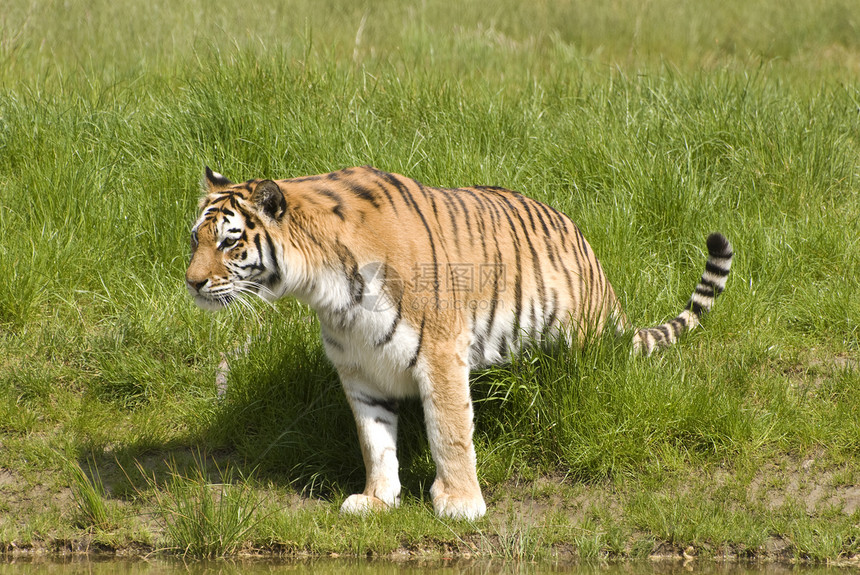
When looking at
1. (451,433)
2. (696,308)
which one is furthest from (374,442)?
(696,308)

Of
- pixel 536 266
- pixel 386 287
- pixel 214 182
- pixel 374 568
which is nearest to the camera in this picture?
pixel 374 568

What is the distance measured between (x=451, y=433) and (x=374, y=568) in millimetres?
651

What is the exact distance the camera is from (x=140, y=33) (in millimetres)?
8344

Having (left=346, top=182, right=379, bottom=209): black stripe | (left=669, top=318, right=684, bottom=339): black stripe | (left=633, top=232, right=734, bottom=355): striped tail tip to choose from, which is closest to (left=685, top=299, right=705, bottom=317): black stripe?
(left=633, top=232, right=734, bottom=355): striped tail tip

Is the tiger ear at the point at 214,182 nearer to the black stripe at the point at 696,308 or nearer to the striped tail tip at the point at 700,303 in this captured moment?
the striped tail tip at the point at 700,303

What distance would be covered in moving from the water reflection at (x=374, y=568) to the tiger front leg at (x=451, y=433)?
260 millimetres

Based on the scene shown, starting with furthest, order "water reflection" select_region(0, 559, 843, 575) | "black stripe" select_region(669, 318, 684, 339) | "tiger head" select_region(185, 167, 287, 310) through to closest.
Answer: "black stripe" select_region(669, 318, 684, 339) → "tiger head" select_region(185, 167, 287, 310) → "water reflection" select_region(0, 559, 843, 575)

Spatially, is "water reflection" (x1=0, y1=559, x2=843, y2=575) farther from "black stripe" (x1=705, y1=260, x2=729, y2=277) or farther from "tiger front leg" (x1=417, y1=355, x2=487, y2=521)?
"black stripe" (x1=705, y1=260, x2=729, y2=277)

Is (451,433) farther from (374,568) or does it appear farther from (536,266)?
(536,266)

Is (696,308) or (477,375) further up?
(696,308)

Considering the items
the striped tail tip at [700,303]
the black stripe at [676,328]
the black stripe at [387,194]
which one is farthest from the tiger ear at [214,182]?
the black stripe at [676,328]

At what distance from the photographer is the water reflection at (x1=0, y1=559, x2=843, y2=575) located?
3672 mm

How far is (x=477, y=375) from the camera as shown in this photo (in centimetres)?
455

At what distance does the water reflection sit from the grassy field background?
4.3 inches
